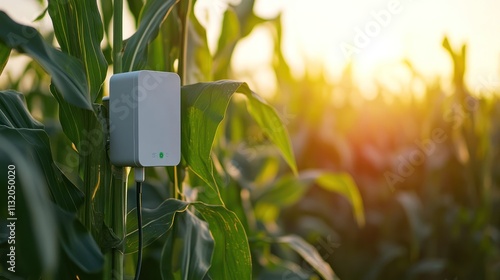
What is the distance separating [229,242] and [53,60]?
31cm

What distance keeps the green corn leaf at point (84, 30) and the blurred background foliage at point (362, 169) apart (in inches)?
16.7

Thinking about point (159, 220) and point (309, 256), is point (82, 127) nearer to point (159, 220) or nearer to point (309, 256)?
point (159, 220)

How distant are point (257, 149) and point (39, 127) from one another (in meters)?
1.19

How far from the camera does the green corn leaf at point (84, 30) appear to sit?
0.71 metres

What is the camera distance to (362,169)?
8.60ft

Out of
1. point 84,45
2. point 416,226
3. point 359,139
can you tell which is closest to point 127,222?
point 84,45

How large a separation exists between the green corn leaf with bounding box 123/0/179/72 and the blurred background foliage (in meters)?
0.38

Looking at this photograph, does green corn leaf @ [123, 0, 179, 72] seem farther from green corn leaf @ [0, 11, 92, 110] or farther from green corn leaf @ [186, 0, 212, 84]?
green corn leaf @ [186, 0, 212, 84]

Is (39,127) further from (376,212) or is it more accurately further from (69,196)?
(376,212)

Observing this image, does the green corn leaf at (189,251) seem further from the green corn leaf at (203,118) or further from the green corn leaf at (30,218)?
the green corn leaf at (30,218)

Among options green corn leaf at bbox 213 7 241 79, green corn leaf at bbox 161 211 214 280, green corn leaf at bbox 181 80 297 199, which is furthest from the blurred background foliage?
green corn leaf at bbox 181 80 297 199

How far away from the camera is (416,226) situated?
1.98m

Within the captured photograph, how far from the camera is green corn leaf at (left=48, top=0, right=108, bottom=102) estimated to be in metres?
0.71

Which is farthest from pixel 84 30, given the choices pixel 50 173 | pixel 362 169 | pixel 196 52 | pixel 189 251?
pixel 362 169
